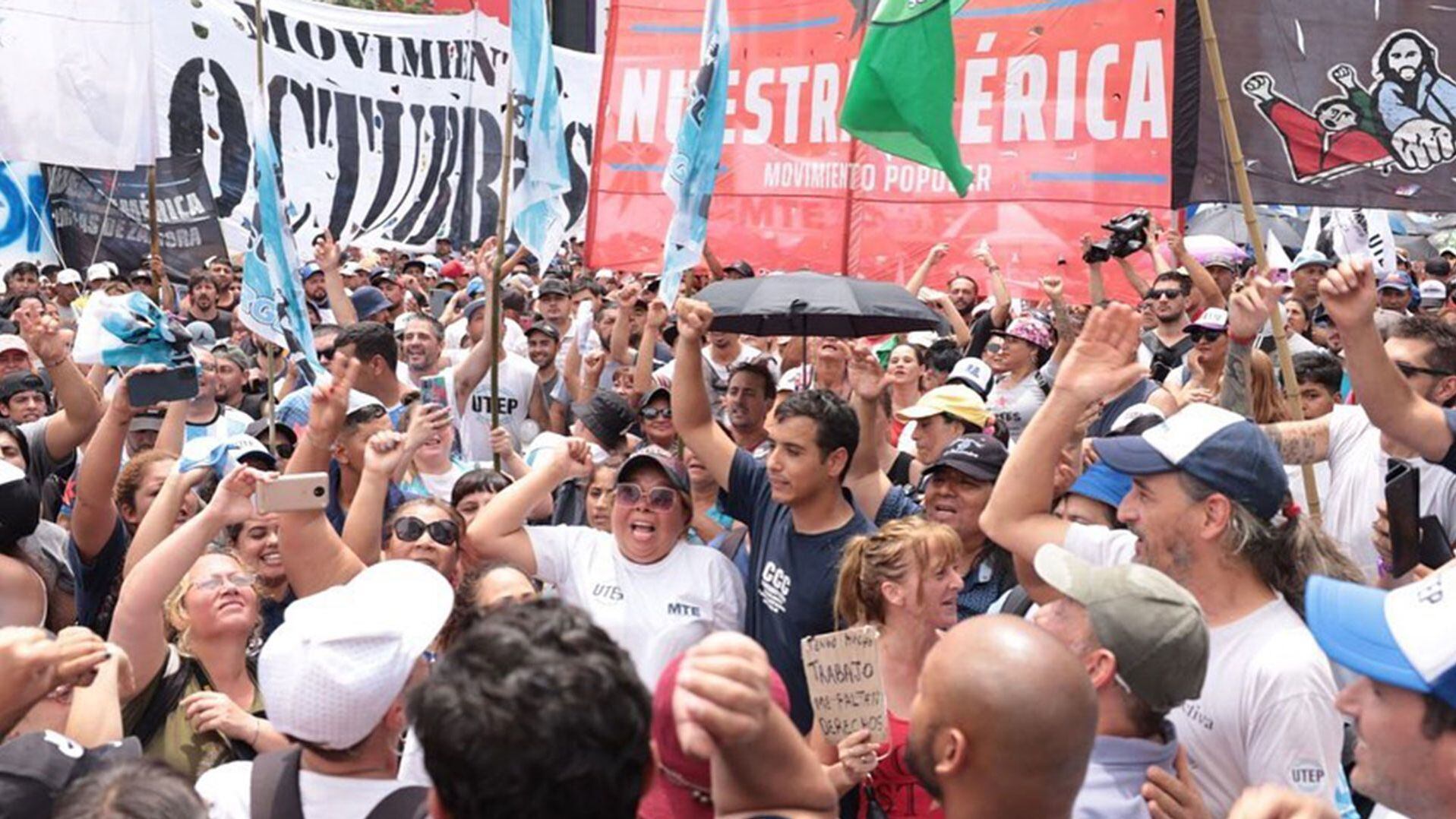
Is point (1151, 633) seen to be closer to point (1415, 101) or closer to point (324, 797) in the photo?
point (324, 797)

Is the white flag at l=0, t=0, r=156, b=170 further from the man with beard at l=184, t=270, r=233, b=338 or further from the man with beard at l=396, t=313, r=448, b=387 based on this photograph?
the man with beard at l=396, t=313, r=448, b=387

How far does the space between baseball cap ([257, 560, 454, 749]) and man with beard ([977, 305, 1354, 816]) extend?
146 cm

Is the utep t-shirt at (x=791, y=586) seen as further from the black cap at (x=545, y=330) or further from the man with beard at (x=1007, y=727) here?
the black cap at (x=545, y=330)

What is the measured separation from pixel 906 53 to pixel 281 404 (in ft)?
11.1

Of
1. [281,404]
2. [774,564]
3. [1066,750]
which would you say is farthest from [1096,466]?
[281,404]

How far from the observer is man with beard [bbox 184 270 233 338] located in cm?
1230

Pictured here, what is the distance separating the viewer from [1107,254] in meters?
7.84

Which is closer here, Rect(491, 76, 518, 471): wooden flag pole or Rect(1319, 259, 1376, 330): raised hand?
Rect(1319, 259, 1376, 330): raised hand

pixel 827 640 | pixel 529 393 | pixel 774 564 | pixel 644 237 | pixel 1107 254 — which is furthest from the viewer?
pixel 644 237

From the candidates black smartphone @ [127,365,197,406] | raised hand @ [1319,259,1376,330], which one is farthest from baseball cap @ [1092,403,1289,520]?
black smartphone @ [127,365,197,406]

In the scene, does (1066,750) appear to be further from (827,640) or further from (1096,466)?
(1096,466)

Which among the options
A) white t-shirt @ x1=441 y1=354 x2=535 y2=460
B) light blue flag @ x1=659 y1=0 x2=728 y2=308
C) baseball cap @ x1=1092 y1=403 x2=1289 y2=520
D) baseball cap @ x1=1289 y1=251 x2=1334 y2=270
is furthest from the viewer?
baseball cap @ x1=1289 y1=251 x2=1334 y2=270

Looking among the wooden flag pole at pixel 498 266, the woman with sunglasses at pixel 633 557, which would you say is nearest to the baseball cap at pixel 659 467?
the woman with sunglasses at pixel 633 557

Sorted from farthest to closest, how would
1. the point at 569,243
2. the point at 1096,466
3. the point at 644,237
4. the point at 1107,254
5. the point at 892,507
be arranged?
1. the point at 569,243
2. the point at 644,237
3. the point at 1107,254
4. the point at 892,507
5. the point at 1096,466
